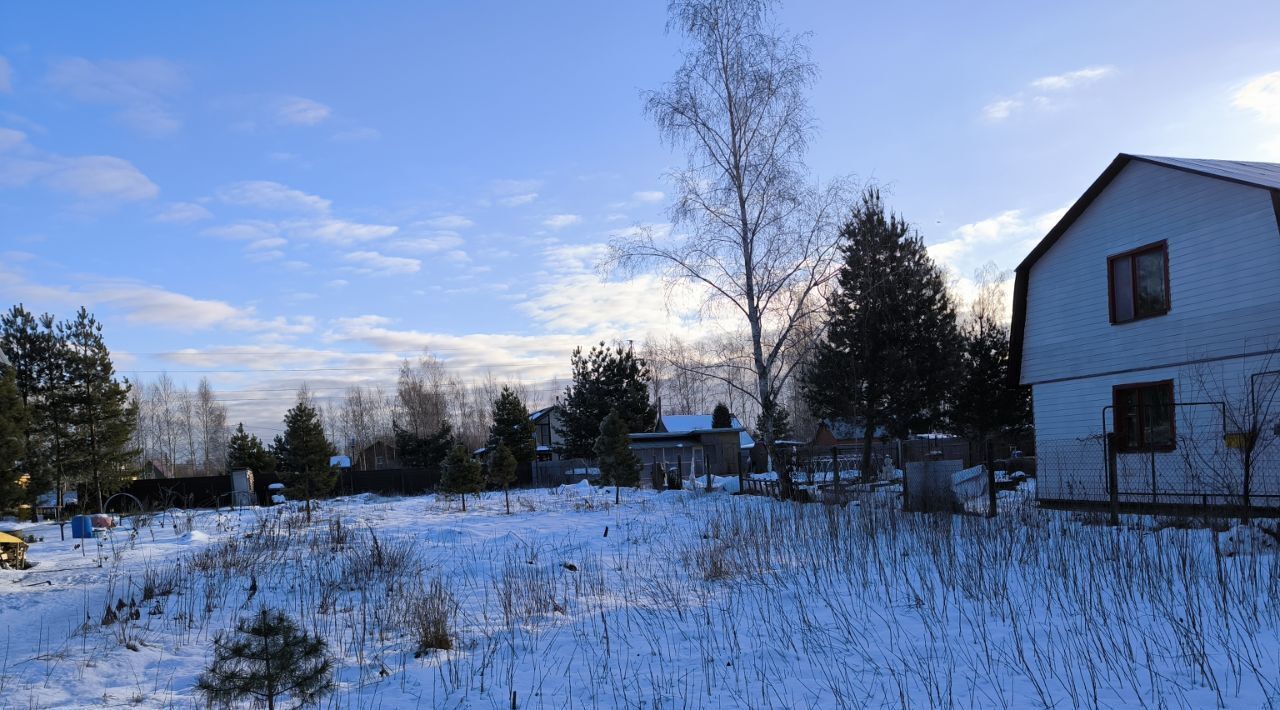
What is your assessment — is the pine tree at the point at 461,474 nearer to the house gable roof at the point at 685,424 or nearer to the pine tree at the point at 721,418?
the house gable roof at the point at 685,424

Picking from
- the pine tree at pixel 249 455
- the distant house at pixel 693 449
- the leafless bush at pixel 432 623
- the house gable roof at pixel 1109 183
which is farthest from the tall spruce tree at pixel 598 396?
the leafless bush at pixel 432 623

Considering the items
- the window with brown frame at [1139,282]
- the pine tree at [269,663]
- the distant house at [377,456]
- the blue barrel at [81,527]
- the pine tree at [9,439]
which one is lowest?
the distant house at [377,456]

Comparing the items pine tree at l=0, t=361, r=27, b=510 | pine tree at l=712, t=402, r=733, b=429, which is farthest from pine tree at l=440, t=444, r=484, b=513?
pine tree at l=712, t=402, r=733, b=429

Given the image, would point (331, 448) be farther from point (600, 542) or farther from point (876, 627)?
point (876, 627)

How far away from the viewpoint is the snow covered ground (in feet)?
16.0

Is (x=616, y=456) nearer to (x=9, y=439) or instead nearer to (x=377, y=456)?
(x=9, y=439)

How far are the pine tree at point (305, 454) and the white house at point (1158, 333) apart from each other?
1846 centimetres

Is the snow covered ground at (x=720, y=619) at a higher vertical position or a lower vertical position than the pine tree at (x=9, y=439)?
lower

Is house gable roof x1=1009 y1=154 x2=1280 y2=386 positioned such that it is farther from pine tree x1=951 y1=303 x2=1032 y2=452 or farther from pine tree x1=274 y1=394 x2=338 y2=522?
pine tree x1=274 y1=394 x2=338 y2=522

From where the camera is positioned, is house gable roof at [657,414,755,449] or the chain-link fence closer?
the chain-link fence

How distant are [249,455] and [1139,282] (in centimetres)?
3928

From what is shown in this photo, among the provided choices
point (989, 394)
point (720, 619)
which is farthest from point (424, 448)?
point (720, 619)

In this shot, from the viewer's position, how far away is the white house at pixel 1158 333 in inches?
475

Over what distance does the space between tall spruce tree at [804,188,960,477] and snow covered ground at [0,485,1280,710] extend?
43.7 ft
